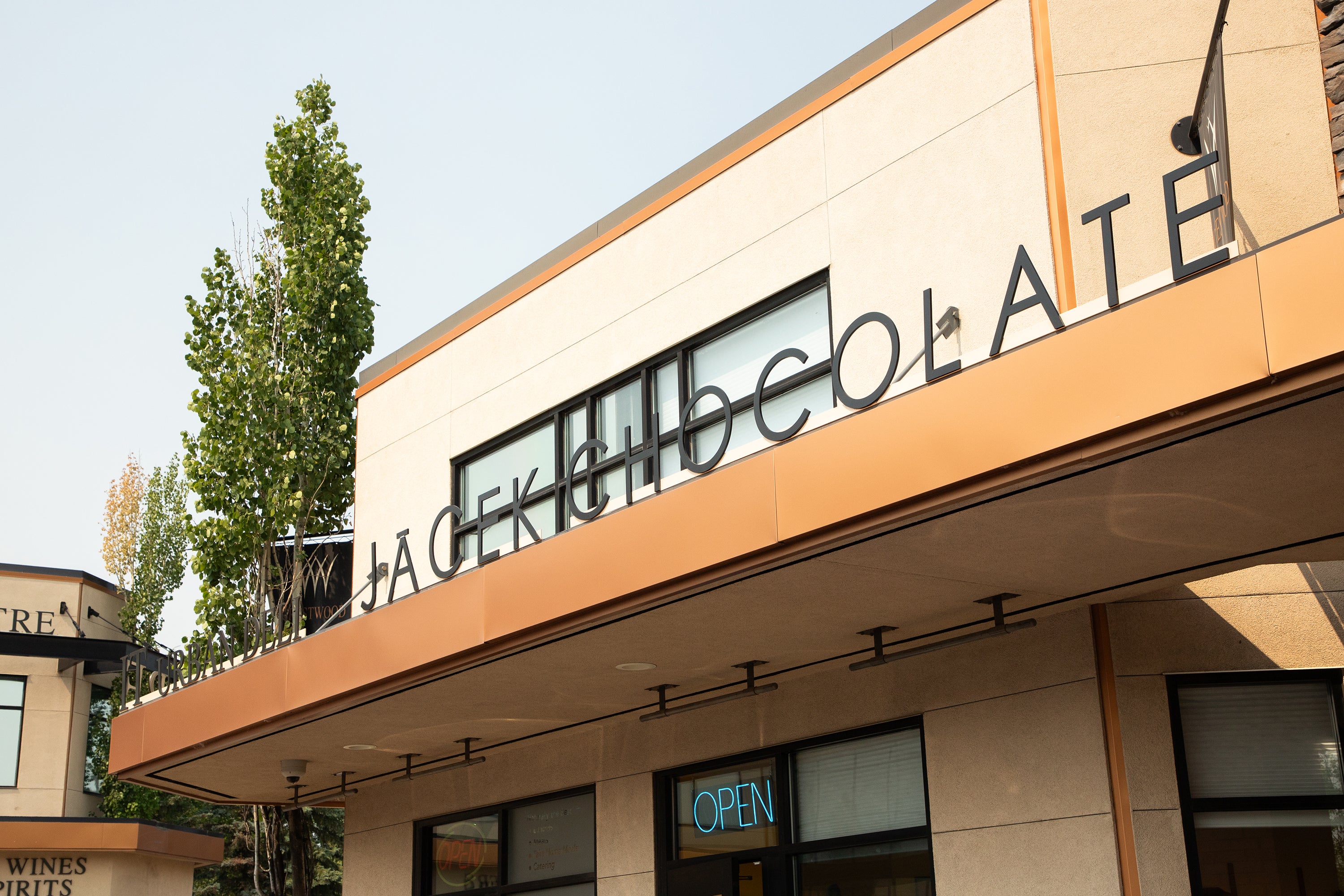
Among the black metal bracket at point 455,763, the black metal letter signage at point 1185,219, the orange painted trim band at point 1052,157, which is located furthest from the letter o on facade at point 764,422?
the black metal bracket at point 455,763

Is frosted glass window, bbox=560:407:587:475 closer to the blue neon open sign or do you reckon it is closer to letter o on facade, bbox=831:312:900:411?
the blue neon open sign

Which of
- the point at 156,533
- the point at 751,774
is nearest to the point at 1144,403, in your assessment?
the point at 751,774

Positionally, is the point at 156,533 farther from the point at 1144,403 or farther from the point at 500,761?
the point at 1144,403

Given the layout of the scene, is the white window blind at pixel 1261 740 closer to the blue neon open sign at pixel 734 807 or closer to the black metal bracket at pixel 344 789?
the blue neon open sign at pixel 734 807

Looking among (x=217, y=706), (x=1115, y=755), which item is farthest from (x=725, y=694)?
(x=217, y=706)

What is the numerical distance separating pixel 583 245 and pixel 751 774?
5870mm

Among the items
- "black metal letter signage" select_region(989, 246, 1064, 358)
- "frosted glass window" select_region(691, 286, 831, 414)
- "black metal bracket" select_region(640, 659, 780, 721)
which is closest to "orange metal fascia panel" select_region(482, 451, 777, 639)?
"black metal letter signage" select_region(989, 246, 1064, 358)

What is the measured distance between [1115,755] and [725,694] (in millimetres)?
3791

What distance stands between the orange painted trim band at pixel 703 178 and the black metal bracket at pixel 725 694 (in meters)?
4.67

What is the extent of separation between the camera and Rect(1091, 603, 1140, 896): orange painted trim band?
8.40 metres

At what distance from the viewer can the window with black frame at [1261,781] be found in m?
8.40

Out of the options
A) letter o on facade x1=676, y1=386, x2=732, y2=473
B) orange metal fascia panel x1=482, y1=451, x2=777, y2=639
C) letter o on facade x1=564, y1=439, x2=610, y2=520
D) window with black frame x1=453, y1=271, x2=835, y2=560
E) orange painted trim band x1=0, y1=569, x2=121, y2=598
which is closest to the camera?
orange metal fascia panel x1=482, y1=451, x2=777, y2=639

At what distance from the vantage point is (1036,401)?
6.49m

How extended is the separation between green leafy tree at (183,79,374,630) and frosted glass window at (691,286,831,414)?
35.8ft
